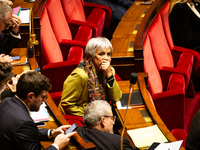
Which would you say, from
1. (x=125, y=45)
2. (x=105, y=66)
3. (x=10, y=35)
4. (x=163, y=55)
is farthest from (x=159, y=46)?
(x=10, y=35)

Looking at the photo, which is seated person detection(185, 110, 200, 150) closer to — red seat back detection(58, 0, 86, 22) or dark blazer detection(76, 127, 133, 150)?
dark blazer detection(76, 127, 133, 150)

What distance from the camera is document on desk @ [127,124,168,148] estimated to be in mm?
769

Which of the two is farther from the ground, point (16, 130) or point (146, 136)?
point (16, 130)

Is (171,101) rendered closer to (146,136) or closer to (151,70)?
(151,70)

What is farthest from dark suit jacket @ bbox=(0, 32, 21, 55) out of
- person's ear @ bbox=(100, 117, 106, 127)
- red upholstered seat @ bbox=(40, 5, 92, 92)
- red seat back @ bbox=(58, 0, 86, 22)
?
red seat back @ bbox=(58, 0, 86, 22)

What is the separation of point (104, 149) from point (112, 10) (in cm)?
134

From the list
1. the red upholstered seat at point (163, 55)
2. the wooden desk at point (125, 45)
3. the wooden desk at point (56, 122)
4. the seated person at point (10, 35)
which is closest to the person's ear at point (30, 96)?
the wooden desk at point (56, 122)

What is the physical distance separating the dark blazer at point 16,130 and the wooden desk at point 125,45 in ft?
1.94

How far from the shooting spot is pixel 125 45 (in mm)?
1261

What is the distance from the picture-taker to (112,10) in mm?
1895

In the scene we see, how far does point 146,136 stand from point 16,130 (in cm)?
35

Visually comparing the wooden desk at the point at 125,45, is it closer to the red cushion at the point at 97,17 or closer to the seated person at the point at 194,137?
the red cushion at the point at 97,17

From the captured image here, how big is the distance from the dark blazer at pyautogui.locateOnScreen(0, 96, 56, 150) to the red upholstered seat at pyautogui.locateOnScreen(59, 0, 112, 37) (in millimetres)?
969

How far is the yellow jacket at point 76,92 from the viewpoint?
0.89 meters
